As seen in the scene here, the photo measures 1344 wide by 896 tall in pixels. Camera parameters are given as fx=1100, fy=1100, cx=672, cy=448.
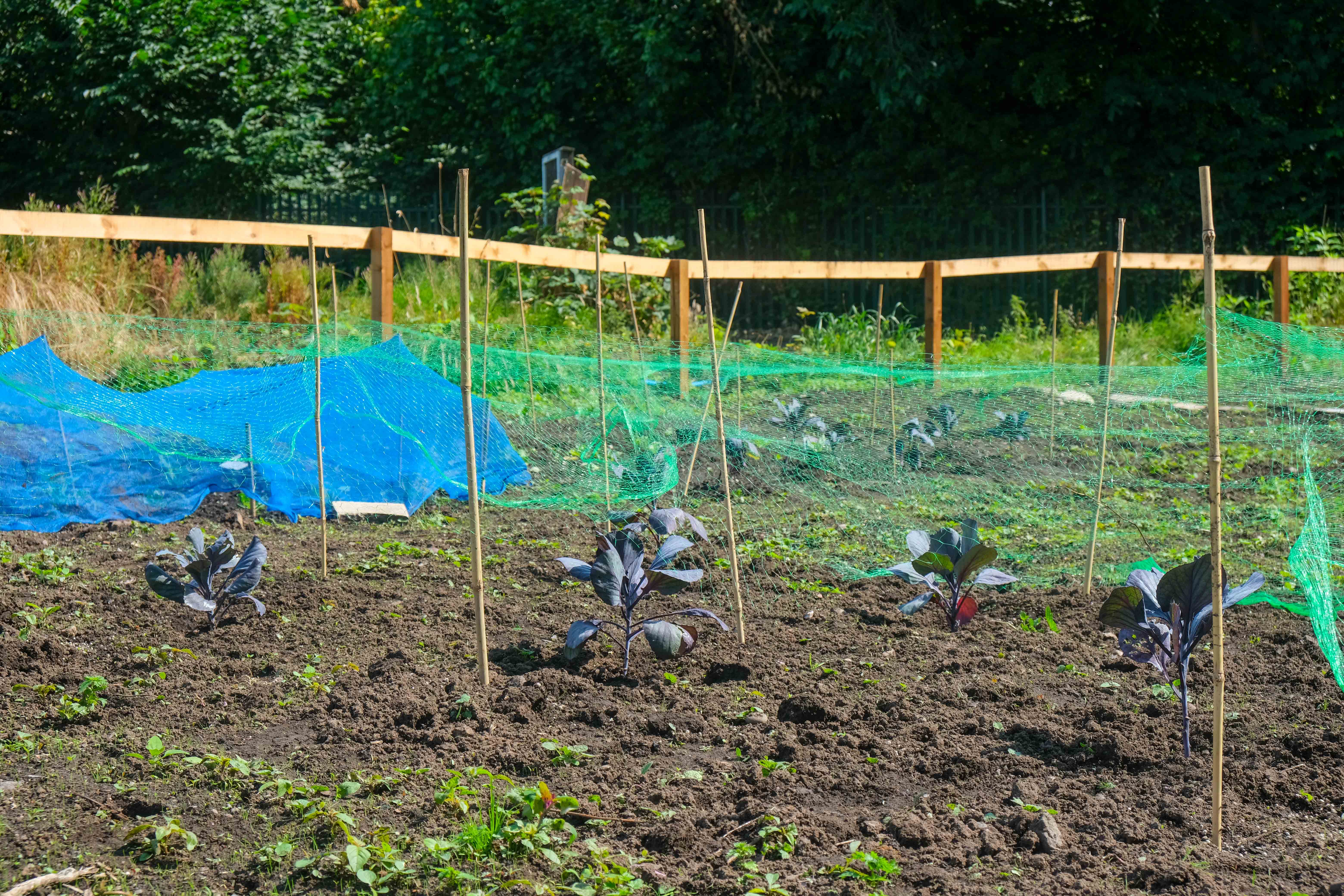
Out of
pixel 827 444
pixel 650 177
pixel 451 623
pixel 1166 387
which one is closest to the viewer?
pixel 451 623

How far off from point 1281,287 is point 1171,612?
28.1 ft

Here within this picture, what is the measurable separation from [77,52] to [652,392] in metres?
13.8

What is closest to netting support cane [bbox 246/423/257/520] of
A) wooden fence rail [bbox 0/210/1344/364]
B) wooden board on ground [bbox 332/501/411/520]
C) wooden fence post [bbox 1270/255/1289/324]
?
wooden board on ground [bbox 332/501/411/520]

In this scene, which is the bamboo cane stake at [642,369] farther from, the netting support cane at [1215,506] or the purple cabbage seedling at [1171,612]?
the netting support cane at [1215,506]

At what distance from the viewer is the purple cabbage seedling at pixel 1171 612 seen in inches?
110

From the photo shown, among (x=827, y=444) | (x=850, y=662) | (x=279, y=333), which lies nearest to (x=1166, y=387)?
(x=827, y=444)

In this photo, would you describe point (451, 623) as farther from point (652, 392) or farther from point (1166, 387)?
point (1166, 387)

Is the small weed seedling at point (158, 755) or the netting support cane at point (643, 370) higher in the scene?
the netting support cane at point (643, 370)

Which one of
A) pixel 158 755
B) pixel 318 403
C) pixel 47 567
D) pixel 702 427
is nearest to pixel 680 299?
pixel 702 427

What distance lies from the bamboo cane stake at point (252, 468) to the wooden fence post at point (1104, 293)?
6486mm

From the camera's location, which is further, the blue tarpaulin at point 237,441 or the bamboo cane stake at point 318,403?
the blue tarpaulin at point 237,441

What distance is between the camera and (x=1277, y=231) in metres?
12.4

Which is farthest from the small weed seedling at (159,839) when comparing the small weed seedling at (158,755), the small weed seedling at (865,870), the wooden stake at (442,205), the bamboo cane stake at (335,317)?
the wooden stake at (442,205)

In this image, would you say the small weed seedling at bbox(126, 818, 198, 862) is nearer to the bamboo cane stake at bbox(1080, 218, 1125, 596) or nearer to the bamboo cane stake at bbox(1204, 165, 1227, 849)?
the bamboo cane stake at bbox(1204, 165, 1227, 849)
